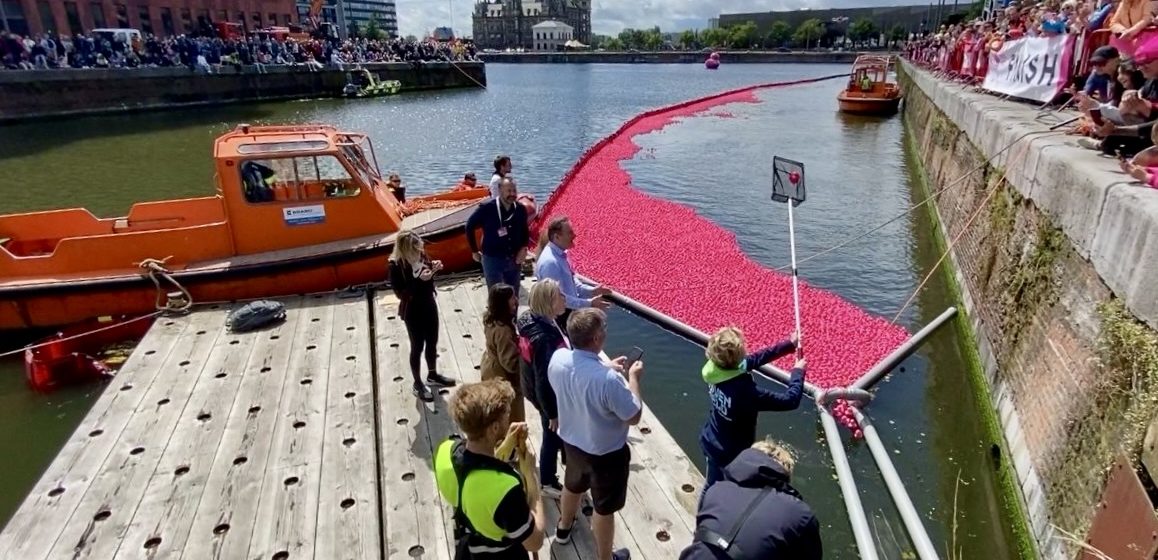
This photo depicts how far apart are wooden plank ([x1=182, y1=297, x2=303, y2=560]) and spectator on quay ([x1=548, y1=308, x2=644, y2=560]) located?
238 cm

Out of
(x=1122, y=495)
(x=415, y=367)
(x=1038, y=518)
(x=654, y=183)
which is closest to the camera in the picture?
(x=1122, y=495)

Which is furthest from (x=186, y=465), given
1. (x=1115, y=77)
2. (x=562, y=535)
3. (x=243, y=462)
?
(x=1115, y=77)

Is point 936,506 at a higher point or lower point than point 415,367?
lower

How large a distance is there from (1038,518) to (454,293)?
6639mm

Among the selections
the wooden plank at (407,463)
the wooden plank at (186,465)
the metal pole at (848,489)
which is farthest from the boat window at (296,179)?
the metal pole at (848,489)

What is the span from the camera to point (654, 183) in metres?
19.1

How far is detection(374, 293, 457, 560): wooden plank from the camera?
448 cm

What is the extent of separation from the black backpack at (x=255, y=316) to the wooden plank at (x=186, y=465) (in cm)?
50

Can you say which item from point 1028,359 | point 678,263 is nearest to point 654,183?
point 678,263

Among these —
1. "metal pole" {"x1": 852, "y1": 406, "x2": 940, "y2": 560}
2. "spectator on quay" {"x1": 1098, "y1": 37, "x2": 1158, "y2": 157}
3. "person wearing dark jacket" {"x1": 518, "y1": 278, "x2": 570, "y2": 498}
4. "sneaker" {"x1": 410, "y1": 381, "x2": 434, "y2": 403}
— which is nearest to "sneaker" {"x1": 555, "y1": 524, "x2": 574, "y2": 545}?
"person wearing dark jacket" {"x1": 518, "y1": 278, "x2": 570, "y2": 498}

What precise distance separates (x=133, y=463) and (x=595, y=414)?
4145mm

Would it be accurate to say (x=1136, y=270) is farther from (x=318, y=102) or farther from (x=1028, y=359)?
(x=318, y=102)

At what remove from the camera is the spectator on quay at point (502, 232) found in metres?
6.75

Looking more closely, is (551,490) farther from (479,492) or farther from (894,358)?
(894,358)
